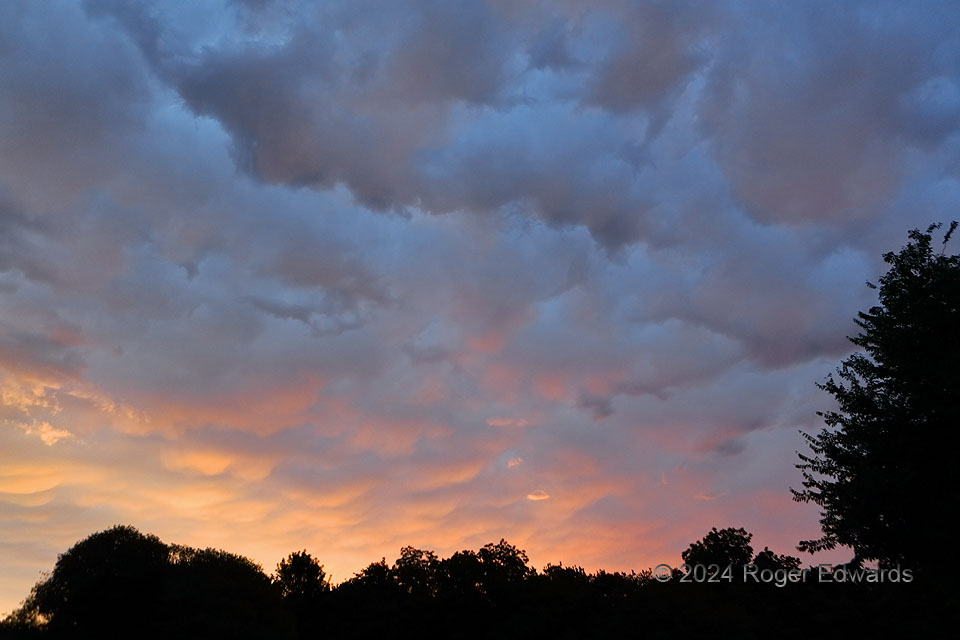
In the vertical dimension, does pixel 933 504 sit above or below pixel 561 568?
above

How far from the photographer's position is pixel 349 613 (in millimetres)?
87500

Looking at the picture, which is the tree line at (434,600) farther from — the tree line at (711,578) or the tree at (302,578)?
the tree at (302,578)

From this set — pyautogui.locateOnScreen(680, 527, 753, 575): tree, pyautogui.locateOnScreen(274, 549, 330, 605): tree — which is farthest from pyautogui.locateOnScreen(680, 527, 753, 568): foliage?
pyautogui.locateOnScreen(274, 549, 330, 605): tree

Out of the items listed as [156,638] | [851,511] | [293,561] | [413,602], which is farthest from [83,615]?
[851,511]

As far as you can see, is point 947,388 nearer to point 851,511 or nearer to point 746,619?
point 851,511

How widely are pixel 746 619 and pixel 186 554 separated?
209 ft

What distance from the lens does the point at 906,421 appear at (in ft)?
77.3

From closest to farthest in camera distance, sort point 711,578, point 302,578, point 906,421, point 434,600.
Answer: point 906,421 → point 711,578 → point 434,600 → point 302,578

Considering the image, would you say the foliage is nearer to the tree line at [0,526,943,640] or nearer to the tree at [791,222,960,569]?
the tree line at [0,526,943,640]

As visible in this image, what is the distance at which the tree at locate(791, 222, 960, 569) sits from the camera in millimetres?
22328

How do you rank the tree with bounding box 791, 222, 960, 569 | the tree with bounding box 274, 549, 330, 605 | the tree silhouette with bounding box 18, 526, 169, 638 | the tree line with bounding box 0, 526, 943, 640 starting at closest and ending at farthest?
the tree with bounding box 791, 222, 960, 569 < the tree line with bounding box 0, 526, 943, 640 < the tree silhouette with bounding box 18, 526, 169, 638 < the tree with bounding box 274, 549, 330, 605

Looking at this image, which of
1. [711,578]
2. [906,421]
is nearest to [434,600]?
[711,578]

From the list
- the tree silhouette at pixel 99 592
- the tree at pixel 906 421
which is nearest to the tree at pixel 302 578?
the tree silhouette at pixel 99 592

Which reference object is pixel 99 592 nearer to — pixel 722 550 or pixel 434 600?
pixel 434 600
